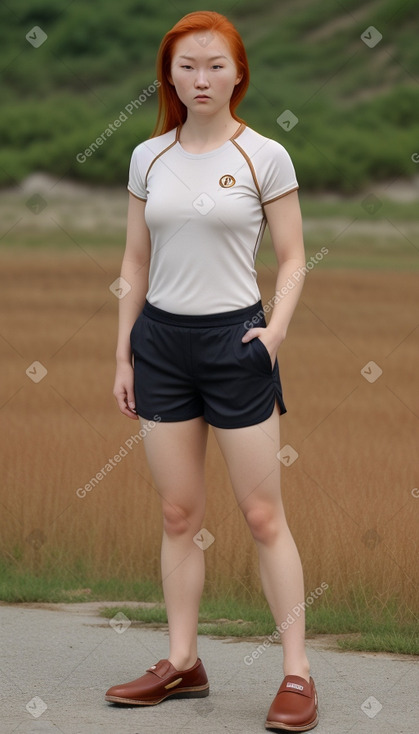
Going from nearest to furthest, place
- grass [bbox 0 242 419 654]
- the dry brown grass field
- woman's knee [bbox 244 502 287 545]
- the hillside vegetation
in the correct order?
woman's knee [bbox 244 502 287 545] → grass [bbox 0 242 419 654] → the dry brown grass field → the hillside vegetation

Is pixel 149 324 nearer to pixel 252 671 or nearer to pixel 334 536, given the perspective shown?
pixel 252 671

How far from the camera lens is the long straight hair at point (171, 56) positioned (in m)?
3.29

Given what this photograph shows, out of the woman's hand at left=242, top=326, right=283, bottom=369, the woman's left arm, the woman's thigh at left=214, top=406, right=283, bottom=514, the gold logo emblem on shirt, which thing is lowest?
the woman's thigh at left=214, top=406, right=283, bottom=514

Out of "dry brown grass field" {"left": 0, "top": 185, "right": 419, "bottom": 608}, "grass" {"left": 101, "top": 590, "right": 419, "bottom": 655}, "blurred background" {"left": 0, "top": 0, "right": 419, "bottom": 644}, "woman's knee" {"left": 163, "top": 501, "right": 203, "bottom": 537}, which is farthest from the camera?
"blurred background" {"left": 0, "top": 0, "right": 419, "bottom": 644}

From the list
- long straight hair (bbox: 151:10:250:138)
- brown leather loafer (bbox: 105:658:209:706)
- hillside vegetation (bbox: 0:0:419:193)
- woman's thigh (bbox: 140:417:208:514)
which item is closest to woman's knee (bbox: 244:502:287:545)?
woman's thigh (bbox: 140:417:208:514)

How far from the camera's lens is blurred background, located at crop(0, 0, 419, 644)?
5.07 metres

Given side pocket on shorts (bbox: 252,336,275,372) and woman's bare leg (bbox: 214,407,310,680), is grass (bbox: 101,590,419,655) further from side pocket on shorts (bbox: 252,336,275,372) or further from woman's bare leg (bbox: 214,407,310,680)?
side pocket on shorts (bbox: 252,336,275,372)

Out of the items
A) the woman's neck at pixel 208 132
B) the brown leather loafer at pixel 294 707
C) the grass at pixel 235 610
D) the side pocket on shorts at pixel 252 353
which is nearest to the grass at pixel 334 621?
the grass at pixel 235 610

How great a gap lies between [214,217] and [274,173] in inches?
7.9

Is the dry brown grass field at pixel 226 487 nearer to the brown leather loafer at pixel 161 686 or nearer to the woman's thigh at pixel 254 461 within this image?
the brown leather loafer at pixel 161 686

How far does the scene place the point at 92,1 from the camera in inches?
2608

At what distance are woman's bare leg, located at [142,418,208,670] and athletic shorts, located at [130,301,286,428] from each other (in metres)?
0.06

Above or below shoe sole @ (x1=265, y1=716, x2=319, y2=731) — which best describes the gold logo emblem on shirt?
above

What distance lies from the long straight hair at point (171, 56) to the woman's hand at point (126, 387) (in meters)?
0.65
